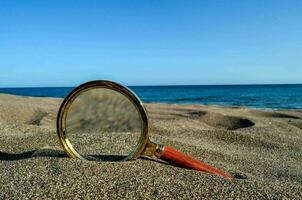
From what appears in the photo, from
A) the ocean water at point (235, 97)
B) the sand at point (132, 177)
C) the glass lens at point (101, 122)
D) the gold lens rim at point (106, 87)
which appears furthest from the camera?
the ocean water at point (235, 97)

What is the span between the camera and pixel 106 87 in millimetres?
2213

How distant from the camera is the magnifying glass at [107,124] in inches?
87.8

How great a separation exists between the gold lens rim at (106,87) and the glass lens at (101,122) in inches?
1.1

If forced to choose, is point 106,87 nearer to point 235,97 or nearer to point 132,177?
point 132,177

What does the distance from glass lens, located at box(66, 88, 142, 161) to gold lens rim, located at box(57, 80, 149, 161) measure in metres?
0.03

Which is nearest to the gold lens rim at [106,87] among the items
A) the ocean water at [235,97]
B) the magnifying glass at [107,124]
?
the magnifying glass at [107,124]

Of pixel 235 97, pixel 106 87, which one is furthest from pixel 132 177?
pixel 235 97

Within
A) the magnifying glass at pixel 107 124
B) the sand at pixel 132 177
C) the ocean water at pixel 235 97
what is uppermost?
the magnifying glass at pixel 107 124

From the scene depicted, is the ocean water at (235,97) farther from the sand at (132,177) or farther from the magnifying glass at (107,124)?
the magnifying glass at (107,124)

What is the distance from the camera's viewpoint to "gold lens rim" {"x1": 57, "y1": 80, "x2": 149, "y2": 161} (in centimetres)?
219

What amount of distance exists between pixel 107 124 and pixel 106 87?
38 centimetres

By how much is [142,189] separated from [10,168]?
2.83ft

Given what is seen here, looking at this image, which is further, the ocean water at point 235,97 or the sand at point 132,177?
the ocean water at point 235,97

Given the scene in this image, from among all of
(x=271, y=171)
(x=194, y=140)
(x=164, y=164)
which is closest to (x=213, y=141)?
(x=194, y=140)
